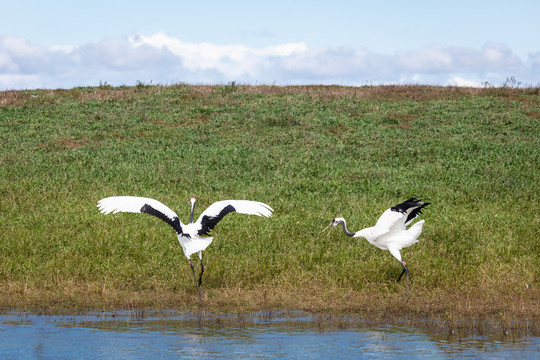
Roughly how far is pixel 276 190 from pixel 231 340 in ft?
41.0

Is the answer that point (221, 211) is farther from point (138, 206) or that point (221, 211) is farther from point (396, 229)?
point (396, 229)

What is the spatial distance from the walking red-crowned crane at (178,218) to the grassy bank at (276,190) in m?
1.02

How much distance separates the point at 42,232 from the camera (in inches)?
628

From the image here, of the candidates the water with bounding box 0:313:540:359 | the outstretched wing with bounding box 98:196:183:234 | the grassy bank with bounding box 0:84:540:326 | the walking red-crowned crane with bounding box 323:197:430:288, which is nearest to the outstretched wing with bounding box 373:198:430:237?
the walking red-crowned crane with bounding box 323:197:430:288

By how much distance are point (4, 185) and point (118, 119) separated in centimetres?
1351

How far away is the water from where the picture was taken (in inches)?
340

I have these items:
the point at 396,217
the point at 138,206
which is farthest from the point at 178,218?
the point at 396,217

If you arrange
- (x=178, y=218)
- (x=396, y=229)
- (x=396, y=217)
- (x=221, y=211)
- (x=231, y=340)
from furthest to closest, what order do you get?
(x=396, y=229) → (x=396, y=217) → (x=221, y=211) → (x=178, y=218) → (x=231, y=340)

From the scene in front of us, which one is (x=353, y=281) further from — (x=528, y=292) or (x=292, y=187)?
(x=292, y=187)

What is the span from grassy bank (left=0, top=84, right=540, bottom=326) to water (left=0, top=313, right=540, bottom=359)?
0.95m

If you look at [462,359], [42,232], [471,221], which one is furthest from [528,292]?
[42,232]

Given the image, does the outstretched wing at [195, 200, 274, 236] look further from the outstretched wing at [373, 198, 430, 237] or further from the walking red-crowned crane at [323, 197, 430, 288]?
the outstretched wing at [373, 198, 430, 237]

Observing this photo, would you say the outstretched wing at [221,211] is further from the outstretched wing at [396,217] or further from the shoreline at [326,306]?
the outstretched wing at [396,217]

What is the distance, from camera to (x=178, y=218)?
1148 cm
